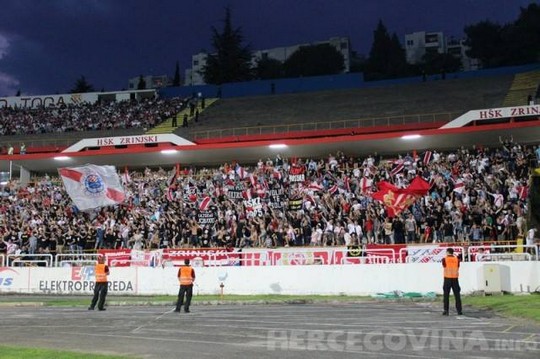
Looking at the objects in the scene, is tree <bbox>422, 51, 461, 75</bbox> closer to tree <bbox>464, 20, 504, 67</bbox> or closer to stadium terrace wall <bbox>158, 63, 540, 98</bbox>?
tree <bbox>464, 20, 504, 67</bbox>

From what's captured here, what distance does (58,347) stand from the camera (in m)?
12.1

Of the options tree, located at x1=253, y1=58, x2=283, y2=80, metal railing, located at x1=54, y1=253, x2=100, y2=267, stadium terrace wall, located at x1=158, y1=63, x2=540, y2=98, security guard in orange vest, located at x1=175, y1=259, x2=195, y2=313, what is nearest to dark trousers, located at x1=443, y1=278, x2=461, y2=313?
security guard in orange vest, located at x1=175, y1=259, x2=195, y2=313

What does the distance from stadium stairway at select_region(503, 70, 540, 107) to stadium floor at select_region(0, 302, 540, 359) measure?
91.6 feet

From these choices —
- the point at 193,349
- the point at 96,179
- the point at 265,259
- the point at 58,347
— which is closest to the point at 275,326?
the point at 193,349

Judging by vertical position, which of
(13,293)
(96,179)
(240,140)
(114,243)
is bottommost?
(13,293)

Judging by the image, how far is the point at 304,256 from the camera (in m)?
25.1

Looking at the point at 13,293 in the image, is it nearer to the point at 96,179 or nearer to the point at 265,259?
the point at 96,179

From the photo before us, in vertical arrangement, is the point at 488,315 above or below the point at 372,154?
below

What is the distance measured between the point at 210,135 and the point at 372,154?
12.4 metres

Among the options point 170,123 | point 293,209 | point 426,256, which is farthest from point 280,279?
point 170,123

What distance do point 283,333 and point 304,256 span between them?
11.9 meters

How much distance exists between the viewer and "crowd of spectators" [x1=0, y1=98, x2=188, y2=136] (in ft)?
172

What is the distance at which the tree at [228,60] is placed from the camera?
83250mm

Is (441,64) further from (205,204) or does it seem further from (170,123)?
(205,204)
